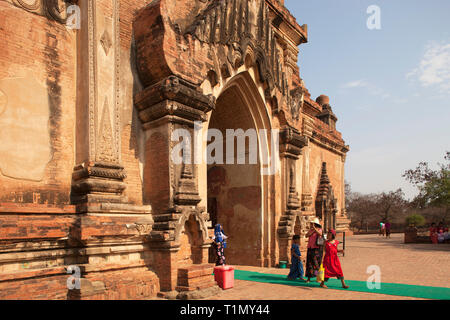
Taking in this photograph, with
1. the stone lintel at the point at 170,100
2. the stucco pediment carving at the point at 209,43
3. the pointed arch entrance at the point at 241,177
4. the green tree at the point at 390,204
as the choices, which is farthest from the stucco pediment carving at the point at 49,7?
the green tree at the point at 390,204

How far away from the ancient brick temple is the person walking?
8.38 ft

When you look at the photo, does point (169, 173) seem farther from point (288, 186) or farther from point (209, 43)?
point (288, 186)

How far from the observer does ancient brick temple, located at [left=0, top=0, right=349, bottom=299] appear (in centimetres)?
541

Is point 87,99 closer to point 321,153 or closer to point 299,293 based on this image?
point 299,293

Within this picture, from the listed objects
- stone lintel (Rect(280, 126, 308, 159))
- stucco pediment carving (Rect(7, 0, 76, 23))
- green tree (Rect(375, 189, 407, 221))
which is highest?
stucco pediment carving (Rect(7, 0, 76, 23))

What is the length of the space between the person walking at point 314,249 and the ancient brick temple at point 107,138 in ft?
8.38

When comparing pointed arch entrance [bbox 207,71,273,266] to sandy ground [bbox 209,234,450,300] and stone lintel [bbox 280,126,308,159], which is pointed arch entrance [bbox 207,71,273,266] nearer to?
stone lintel [bbox 280,126,308,159]

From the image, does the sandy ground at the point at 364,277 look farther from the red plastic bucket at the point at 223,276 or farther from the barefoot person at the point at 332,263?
the barefoot person at the point at 332,263

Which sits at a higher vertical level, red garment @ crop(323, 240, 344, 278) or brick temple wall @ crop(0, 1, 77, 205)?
brick temple wall @ crop(0, 1, 77, 205)

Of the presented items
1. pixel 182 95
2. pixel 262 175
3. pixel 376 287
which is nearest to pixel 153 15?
pixel 182 95

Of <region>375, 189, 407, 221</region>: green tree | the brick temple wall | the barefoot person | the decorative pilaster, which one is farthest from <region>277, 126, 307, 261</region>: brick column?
<region>375, 189, 407, 221</region>: green tree

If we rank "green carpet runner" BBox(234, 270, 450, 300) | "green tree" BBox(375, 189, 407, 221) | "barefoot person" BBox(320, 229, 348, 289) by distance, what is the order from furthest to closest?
"green tree" BBox(375, 189, 407, 221) < "barefoot person" BBox(320, 229, 348, 289) < "green carpet runner" BBox(234, 270, 450, 300)

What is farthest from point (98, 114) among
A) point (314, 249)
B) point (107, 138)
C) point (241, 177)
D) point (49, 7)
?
point (241, 177)

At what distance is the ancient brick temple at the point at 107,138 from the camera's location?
5410 millimetres
